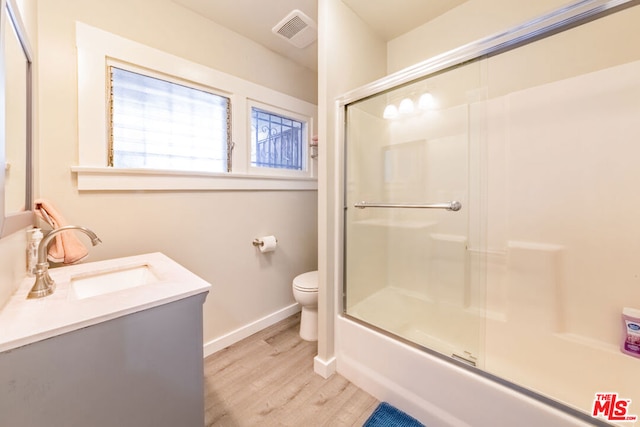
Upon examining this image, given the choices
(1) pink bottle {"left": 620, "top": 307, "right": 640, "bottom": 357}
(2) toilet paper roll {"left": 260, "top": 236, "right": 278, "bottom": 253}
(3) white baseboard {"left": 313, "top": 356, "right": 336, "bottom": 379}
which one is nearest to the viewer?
(1) pink bottle {"left": 620, "top": 307, "right": 640, "bottom": 357}

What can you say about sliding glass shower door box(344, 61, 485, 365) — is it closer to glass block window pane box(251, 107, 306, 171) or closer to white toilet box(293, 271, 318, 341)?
white toilet box(293, 271, 318, 341)

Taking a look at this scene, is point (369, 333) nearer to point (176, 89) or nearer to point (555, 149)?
point (555, 149)

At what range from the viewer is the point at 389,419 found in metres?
1.25

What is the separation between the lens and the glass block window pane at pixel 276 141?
2062mm

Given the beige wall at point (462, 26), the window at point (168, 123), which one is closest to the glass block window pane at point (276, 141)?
the window at point (168, 123)

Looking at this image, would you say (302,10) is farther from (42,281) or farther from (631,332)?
(631,332)

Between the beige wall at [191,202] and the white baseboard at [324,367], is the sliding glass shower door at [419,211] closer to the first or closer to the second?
the white baseboard at [324,367]

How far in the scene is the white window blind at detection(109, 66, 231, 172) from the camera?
1430 millimetres

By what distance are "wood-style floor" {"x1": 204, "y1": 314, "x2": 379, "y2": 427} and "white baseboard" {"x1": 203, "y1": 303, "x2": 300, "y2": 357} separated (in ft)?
0.14

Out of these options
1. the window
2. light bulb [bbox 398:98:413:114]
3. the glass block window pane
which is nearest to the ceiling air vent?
the window

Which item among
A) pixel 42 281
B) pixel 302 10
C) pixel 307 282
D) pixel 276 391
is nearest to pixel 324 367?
pixel 276 391

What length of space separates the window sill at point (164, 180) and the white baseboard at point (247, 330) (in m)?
1.07

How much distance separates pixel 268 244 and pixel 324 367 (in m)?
0.95

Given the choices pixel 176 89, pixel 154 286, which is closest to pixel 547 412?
pixel 154 286
